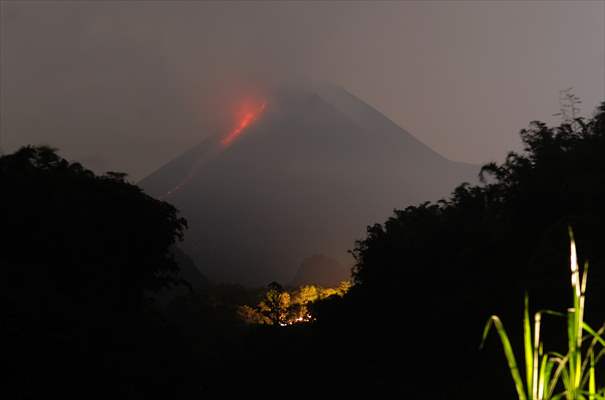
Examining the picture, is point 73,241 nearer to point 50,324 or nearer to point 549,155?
point 50,324

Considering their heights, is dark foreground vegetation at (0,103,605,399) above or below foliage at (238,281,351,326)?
below

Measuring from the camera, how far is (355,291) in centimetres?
2966

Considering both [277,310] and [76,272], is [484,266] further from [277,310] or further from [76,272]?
[277,310]

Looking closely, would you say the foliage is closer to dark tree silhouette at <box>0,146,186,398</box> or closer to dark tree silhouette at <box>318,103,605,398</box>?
dark tree silhouette at <box>318,103,605,398</box>

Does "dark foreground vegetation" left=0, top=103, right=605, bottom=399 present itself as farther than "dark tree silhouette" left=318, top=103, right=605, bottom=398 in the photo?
No

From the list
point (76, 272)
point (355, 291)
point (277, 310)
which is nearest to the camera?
point (76, 272)

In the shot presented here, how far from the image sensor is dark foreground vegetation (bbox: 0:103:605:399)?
12.1 meters

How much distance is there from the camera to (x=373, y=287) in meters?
26.7

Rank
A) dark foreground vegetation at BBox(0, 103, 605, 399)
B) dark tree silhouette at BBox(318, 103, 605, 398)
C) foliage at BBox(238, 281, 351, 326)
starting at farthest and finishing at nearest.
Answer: foliage at BBox(238, 281, 351, 326)
dark tree silhouette at BBox(318, 103, 605, 398)
dark foreground vegetation at BBox(0, 103, 605, 399)

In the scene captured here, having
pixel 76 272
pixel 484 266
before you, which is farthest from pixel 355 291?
pixel 76 272

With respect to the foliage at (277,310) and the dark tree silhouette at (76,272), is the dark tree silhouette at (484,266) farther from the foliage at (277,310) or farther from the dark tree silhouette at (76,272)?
the foliage at (277,310)

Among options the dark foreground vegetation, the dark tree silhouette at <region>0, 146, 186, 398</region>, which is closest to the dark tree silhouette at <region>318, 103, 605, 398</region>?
the dark foreground vegetation

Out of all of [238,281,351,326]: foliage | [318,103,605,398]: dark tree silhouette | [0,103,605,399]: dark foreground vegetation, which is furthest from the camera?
[238,281,351,326]: foliage

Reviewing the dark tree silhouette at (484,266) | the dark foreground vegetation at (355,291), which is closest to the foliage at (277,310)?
the dark foreground vegetation at (355,291)
